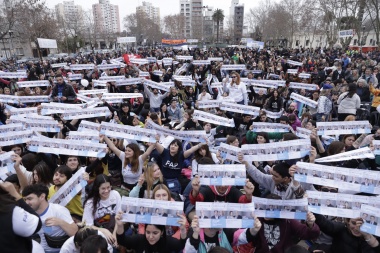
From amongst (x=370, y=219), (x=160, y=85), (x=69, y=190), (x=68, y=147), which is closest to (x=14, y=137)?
(x=68, y=147)

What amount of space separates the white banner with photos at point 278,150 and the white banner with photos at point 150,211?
1416mm

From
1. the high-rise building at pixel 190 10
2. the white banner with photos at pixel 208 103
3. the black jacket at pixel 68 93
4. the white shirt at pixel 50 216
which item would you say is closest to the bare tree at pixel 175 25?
the high-rise building at pixel 190 10

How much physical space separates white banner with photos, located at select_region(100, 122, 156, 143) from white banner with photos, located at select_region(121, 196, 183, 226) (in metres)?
1.96

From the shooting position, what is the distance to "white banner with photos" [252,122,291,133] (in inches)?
241

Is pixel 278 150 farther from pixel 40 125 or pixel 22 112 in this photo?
pixel 22 112

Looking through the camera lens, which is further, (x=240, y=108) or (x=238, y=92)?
(x=238, y=92)

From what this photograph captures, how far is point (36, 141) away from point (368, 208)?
15.0 ft

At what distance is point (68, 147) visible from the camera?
4488 mm

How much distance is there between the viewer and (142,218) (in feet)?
9.93

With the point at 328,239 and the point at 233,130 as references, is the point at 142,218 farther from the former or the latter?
the point at 233,130

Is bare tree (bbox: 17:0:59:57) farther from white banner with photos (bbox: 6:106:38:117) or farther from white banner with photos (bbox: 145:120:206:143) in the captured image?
white banner with photos (bbox: 145:120:206:143)

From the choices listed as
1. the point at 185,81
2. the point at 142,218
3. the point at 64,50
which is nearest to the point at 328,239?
the point at 142,218

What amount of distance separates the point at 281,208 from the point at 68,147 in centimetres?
326

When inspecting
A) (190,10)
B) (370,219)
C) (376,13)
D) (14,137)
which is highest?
(190,10)
